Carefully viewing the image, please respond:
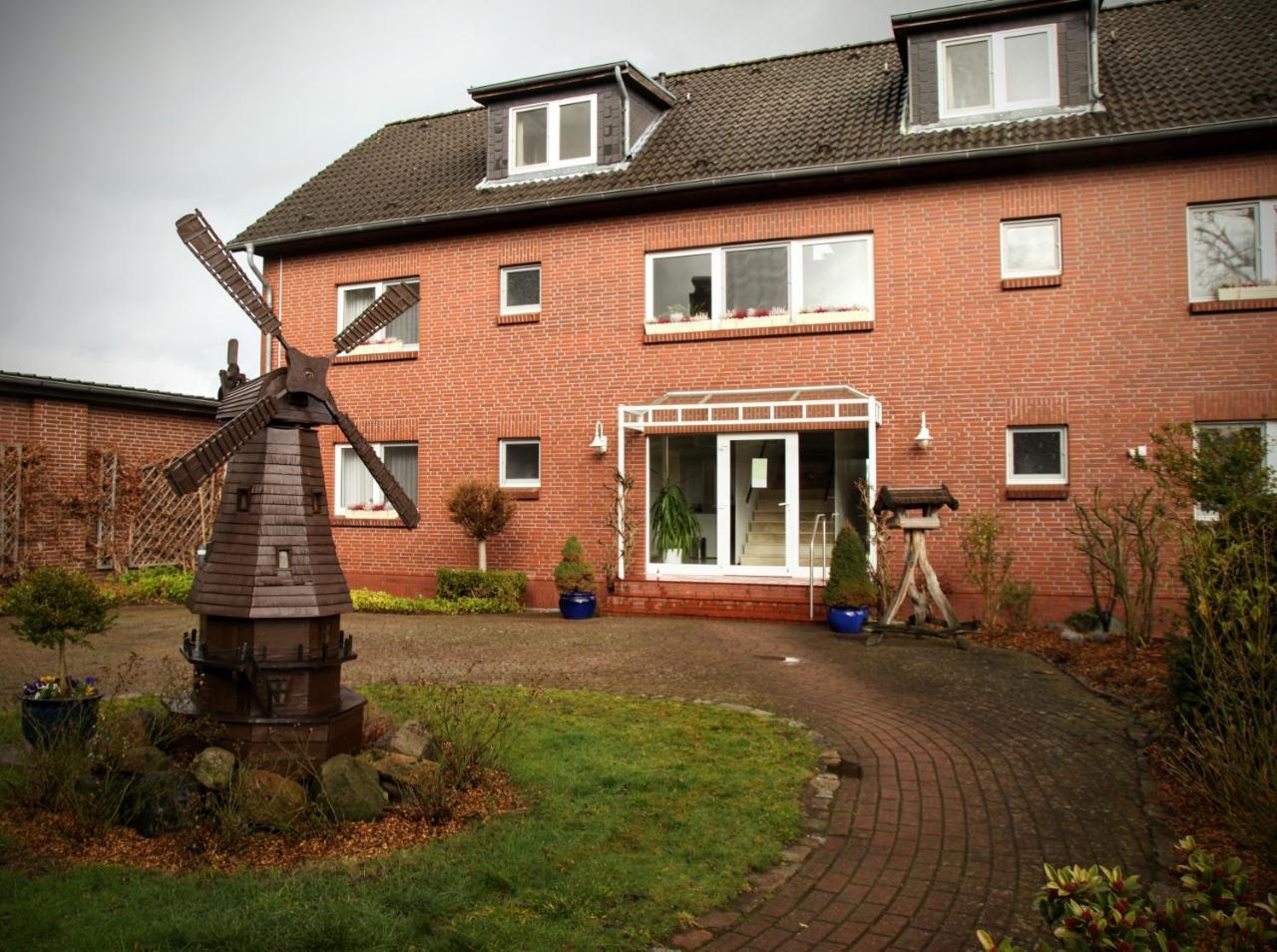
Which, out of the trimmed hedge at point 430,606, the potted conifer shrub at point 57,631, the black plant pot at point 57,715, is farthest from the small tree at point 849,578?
the black plant pot at point 57,715

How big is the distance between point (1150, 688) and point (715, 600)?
6.08m

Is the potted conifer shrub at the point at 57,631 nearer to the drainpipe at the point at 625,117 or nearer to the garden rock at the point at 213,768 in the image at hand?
the garden rock at the point at 213,768

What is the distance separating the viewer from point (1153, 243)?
11.7 m

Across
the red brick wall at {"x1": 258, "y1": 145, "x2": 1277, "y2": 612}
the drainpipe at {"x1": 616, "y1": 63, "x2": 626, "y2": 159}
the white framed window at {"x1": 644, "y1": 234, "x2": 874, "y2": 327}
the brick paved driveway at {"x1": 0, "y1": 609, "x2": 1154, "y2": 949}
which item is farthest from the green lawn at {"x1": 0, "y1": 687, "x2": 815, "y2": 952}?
the drainpipe at {"x1": 616, "y1": 63, "x2": 626, "y2": 159}

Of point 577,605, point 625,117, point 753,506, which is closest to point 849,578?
point 753,506

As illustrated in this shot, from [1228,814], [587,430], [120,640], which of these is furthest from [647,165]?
[1228,814]

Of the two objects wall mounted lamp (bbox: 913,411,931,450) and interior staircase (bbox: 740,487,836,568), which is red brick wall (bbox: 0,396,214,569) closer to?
interior staircase (bbox: 740,487,836,568)

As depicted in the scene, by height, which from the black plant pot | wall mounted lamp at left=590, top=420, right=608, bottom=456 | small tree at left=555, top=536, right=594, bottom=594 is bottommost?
the black plant pot

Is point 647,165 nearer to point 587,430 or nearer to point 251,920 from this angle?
point 587,430

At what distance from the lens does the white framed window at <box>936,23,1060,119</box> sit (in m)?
12.8

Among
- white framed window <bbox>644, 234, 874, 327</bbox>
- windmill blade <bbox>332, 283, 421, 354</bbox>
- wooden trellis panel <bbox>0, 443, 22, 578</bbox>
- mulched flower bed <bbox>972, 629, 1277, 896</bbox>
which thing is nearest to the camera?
mulched flower bed <bbox>972, 629, 1277, 896</bbox>

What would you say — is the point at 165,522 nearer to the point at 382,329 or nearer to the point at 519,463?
the point at 382,329

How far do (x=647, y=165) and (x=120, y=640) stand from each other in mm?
9882

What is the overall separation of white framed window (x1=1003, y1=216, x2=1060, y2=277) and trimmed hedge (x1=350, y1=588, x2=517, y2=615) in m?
8.62
